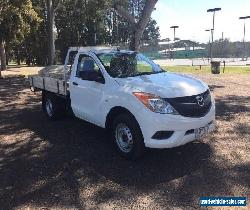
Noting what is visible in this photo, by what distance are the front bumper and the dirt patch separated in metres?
0.46

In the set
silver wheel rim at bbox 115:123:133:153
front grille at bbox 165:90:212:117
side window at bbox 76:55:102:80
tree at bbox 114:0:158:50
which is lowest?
silver wheel rim at bbox 115:123:133:153

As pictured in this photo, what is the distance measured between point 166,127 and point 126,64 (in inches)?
86.4

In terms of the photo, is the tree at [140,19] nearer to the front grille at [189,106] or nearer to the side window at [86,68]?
the side window at [86,68]

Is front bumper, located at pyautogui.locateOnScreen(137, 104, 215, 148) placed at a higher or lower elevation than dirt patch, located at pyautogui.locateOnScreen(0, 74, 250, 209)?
higher

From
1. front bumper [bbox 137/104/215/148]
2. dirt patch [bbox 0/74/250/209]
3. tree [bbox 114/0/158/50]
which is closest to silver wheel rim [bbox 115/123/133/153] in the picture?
dirt patch [bbox 0/74/250/209]

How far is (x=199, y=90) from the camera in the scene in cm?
665

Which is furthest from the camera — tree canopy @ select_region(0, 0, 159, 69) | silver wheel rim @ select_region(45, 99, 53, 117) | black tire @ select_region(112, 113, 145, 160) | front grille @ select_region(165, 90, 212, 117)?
tree canopy @ select_region(0, 0, 159, 69)

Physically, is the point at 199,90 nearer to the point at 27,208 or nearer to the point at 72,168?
the point at 72,168

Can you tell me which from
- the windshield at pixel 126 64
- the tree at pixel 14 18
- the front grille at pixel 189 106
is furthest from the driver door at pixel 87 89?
the tree at pixel 14 18

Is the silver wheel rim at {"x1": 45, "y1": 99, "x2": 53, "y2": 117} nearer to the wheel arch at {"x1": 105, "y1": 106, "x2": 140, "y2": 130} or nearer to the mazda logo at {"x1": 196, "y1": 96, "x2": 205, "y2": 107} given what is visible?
the wheel arch at {"x1": 105, "y1": 106, "x2": 140, "y2": 130}

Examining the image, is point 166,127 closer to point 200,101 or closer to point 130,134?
point 130,134

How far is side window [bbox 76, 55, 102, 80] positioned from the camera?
7.42 m

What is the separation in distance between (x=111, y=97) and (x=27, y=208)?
2.65 m

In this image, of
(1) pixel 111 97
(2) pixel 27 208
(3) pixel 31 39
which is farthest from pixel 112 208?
(3) pixel 31 39
